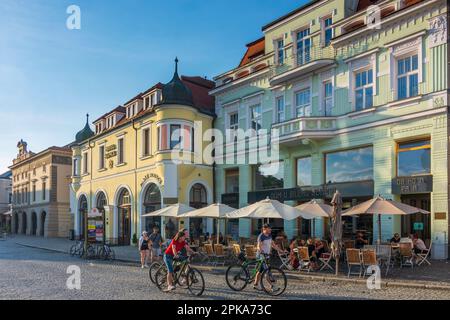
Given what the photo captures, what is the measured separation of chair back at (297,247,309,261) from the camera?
15.7 meters

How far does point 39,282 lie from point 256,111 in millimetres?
16646

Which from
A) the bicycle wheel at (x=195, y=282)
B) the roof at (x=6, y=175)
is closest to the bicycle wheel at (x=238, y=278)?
the bicycle wheel at (x=195, y=282)

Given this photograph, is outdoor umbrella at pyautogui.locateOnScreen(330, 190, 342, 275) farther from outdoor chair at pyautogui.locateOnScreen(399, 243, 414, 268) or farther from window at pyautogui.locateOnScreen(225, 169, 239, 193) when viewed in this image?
window at pyautogui.locateOnScreen(225, 169, 239, 193)

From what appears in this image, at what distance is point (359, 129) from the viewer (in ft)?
69.1

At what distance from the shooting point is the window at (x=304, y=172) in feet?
77.9

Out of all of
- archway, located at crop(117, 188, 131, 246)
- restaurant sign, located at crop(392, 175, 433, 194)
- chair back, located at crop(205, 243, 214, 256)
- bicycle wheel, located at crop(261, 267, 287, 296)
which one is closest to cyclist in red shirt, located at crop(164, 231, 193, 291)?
bicycle wheel, located at crop(261, 267, 287, 296)

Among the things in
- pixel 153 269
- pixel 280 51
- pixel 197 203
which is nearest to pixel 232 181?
pixel 197 203

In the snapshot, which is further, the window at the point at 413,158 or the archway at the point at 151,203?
the archway at the point at 151,203

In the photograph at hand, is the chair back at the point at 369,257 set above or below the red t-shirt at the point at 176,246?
below

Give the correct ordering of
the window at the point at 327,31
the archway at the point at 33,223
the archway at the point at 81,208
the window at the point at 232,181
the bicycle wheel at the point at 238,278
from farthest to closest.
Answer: the archway at the point at 33,223, the archway at the point at 81,208, the window at the point at 232,181, the window at the point at 327,31, the bicycle wheel at the point at 238,278

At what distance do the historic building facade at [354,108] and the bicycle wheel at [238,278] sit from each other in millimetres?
9383

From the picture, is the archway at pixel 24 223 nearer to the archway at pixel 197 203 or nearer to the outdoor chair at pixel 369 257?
the archway at pixel 197 203

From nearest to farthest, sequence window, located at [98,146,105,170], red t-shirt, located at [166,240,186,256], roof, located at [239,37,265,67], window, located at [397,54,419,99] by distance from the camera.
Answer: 1. red t-shirt, located at [166,240,186,256]
2. window, located at [397,54,419,99]
3. roof, located at [239,37,265,67]
4. window, located at [98,146,105,170]

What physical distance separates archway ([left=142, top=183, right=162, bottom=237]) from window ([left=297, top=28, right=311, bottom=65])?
12258 millimetres
